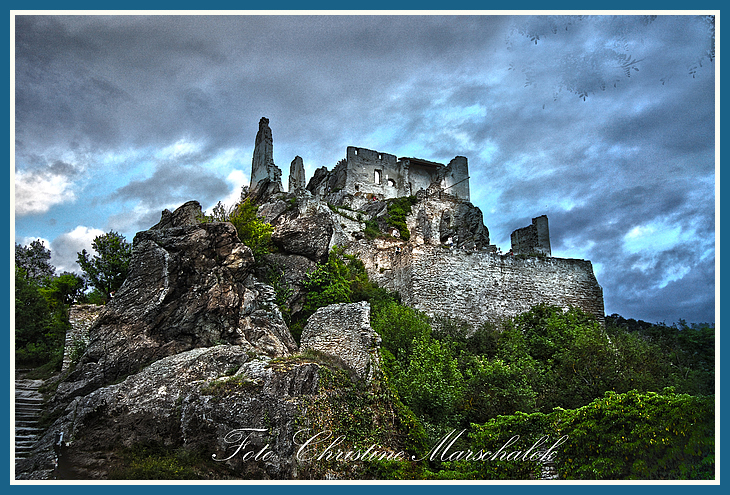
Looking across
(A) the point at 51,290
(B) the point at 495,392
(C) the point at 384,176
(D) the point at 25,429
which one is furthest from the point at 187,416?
(C) the point at 384,176

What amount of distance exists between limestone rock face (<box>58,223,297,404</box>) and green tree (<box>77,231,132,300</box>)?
3.60 metres

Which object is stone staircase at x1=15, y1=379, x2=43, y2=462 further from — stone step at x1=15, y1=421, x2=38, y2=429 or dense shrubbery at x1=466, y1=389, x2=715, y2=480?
dense shrubbery at x1=466, y1=389, x2=715, y2=480

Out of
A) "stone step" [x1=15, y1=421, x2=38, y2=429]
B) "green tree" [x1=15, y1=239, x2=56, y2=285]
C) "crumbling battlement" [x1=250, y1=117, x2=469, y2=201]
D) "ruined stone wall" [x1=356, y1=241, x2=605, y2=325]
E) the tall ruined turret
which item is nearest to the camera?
"stone step" [x1=15, y1=421, x2=38, y2=429]

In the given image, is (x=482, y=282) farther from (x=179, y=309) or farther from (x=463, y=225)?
(x=463, y=225)

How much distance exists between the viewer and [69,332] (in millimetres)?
11484

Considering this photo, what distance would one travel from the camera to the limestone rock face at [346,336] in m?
9.73

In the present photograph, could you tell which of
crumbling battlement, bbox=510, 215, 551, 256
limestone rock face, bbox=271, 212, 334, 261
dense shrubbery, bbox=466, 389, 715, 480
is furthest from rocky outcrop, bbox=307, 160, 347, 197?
dense shrubbery, bbox=466, 389, 715, 480

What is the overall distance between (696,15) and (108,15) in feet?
29.3

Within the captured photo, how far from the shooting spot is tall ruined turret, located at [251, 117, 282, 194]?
76.0ft

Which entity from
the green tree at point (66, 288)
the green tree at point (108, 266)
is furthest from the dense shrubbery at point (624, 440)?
the green tree at point (66, 288)

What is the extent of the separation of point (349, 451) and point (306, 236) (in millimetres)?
8722

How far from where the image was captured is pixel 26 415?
7.70 meters

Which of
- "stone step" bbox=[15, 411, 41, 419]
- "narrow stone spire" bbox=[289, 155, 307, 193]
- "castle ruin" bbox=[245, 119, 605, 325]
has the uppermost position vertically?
"narrow stone spire" bbox=[289, 155, 307, 193]

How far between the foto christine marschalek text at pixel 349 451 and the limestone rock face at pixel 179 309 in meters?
2.54
